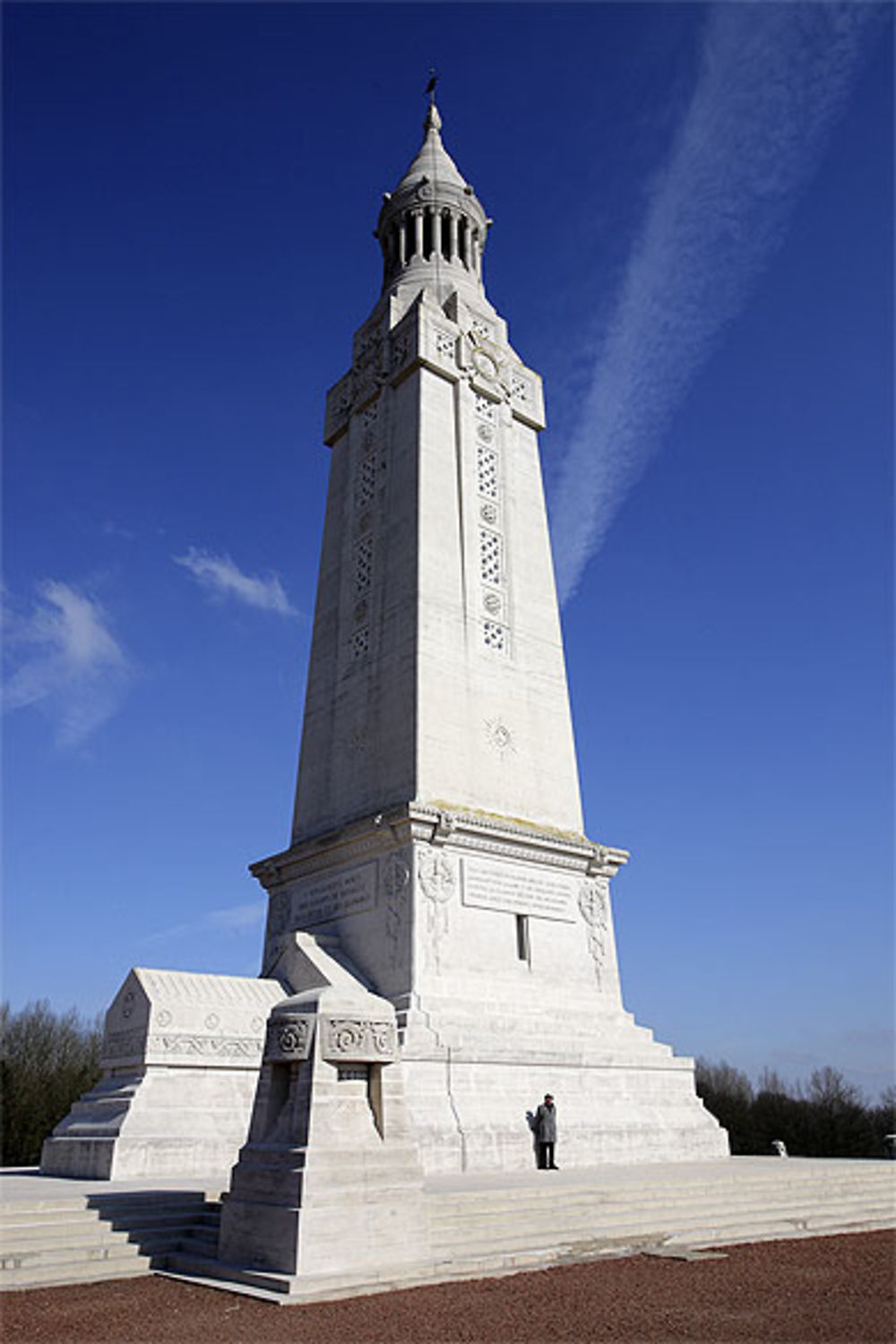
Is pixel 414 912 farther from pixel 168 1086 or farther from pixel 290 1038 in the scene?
pixel 290 1038

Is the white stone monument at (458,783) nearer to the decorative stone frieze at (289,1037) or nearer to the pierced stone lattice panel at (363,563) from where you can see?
the pierced stone lattice panel at (363,563)

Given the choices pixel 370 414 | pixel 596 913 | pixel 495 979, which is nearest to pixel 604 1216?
pixel 495 979

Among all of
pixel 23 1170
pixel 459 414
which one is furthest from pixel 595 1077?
pixel 459 414

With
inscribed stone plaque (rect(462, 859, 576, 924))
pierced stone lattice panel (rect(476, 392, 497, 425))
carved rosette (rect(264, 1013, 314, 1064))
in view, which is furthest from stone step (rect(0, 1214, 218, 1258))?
pierced stone lattice panel (rect(476, 392, 497, 425))

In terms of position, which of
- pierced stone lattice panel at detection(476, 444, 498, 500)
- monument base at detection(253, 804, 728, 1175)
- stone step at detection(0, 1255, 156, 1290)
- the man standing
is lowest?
stone step at detection(0, 1255, 156, 1290)

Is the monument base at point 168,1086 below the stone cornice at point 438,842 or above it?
below

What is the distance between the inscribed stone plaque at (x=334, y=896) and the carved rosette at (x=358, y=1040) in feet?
25.2

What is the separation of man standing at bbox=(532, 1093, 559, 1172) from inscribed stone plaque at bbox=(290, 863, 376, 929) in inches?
192

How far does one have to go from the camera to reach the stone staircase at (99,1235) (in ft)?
28.8

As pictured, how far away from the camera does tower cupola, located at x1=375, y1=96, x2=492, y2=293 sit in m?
27.9

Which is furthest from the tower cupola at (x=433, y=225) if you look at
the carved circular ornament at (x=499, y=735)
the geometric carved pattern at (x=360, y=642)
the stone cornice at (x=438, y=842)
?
the stone cornice at (x=438, y=842)

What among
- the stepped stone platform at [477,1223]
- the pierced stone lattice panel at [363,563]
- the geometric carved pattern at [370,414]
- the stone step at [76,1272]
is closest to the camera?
the stone step at [76,1272]

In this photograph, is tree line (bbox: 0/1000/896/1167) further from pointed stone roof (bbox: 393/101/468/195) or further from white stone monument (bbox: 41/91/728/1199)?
pointed stone roof (bbox: 393/101/468/195)

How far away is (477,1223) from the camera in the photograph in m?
9.80
